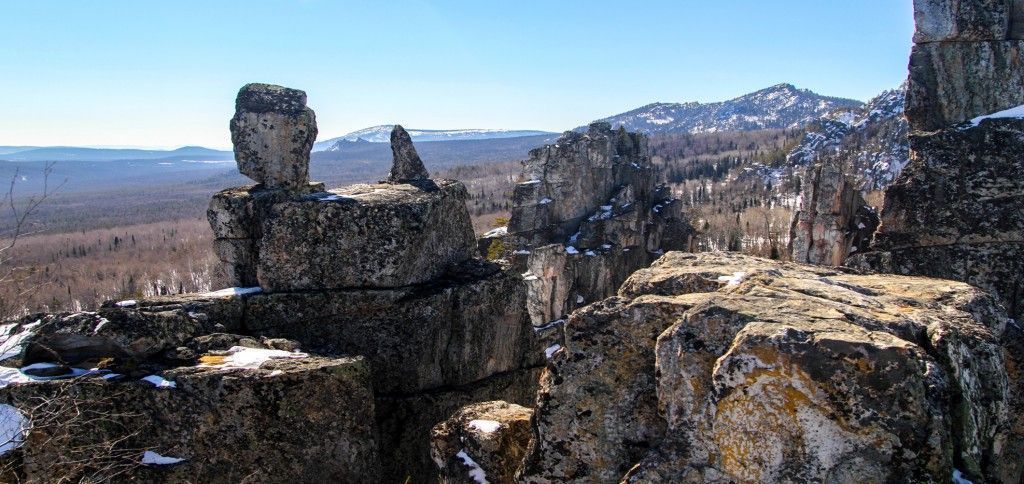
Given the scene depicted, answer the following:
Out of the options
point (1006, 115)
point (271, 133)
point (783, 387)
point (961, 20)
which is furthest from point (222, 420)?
point (961, 20)

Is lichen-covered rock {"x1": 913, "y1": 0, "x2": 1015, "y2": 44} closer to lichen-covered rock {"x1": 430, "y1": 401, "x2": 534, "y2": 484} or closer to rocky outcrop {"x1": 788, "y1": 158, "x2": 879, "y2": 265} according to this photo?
lichen-covered rock {"x1": 430, "y1": 401, "x2": 534, "y2": 484}

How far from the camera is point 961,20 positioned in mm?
11016

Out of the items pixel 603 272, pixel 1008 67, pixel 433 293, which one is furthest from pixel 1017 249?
pixel 603 272

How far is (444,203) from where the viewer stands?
43.1 feet

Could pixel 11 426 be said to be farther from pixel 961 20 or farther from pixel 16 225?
pixel 961 20

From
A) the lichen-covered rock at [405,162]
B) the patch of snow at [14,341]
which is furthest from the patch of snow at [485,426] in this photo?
the lichen-covered rock at [405,162]

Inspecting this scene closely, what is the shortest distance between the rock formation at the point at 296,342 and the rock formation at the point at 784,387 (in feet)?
14.2

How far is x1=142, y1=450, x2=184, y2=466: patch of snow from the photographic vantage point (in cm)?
920

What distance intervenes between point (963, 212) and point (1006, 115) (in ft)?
5.37

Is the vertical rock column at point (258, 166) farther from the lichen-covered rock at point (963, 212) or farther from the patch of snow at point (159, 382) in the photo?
the lichen-covered rock at point (963, 212)

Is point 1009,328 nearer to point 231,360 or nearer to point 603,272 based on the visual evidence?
point 231,360

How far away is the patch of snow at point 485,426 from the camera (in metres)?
8.08

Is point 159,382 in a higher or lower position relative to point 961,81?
lower

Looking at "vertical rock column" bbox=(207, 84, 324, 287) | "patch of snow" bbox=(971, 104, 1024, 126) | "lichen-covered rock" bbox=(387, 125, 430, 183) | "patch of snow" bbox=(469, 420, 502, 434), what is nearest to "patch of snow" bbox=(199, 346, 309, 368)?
"vertical rock column" bbox=(207, 84, 324, 287)
